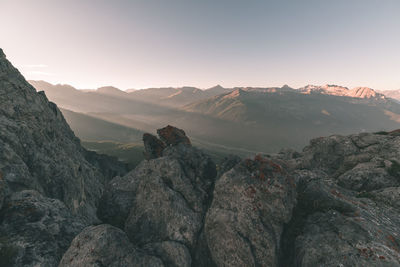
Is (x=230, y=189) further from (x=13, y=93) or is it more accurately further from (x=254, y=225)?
(x=13, y=93)

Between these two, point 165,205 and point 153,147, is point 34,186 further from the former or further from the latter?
point 153,147

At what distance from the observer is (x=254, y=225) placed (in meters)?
14.1

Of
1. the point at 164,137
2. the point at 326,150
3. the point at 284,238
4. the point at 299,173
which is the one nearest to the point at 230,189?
the point at 284,238

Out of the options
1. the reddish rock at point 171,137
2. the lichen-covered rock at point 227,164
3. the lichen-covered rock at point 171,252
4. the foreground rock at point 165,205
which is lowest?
the lichen-covered rock at point 171,252

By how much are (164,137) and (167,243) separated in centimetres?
1979

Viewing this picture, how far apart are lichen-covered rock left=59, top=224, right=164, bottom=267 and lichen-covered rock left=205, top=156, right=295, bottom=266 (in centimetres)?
519

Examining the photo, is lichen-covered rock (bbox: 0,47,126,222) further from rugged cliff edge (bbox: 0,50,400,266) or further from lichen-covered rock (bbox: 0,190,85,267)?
lichen-covered rock (bbox: 0,190,85,267)

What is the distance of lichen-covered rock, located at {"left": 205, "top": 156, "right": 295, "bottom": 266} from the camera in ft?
44.0

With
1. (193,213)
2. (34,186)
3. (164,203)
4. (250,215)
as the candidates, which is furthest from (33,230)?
(250,215)

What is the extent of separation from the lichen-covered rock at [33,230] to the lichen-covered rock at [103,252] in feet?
5.86

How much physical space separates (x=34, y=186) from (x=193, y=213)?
16672 mm

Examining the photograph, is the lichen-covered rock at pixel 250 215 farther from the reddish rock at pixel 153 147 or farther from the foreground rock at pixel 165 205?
the reddish rock at pixel 153 147

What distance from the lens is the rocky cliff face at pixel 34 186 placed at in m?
11.6

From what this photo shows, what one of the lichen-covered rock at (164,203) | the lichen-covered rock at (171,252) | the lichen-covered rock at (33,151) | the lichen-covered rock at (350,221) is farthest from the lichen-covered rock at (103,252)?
the lichen-covered rock at (350,221)
